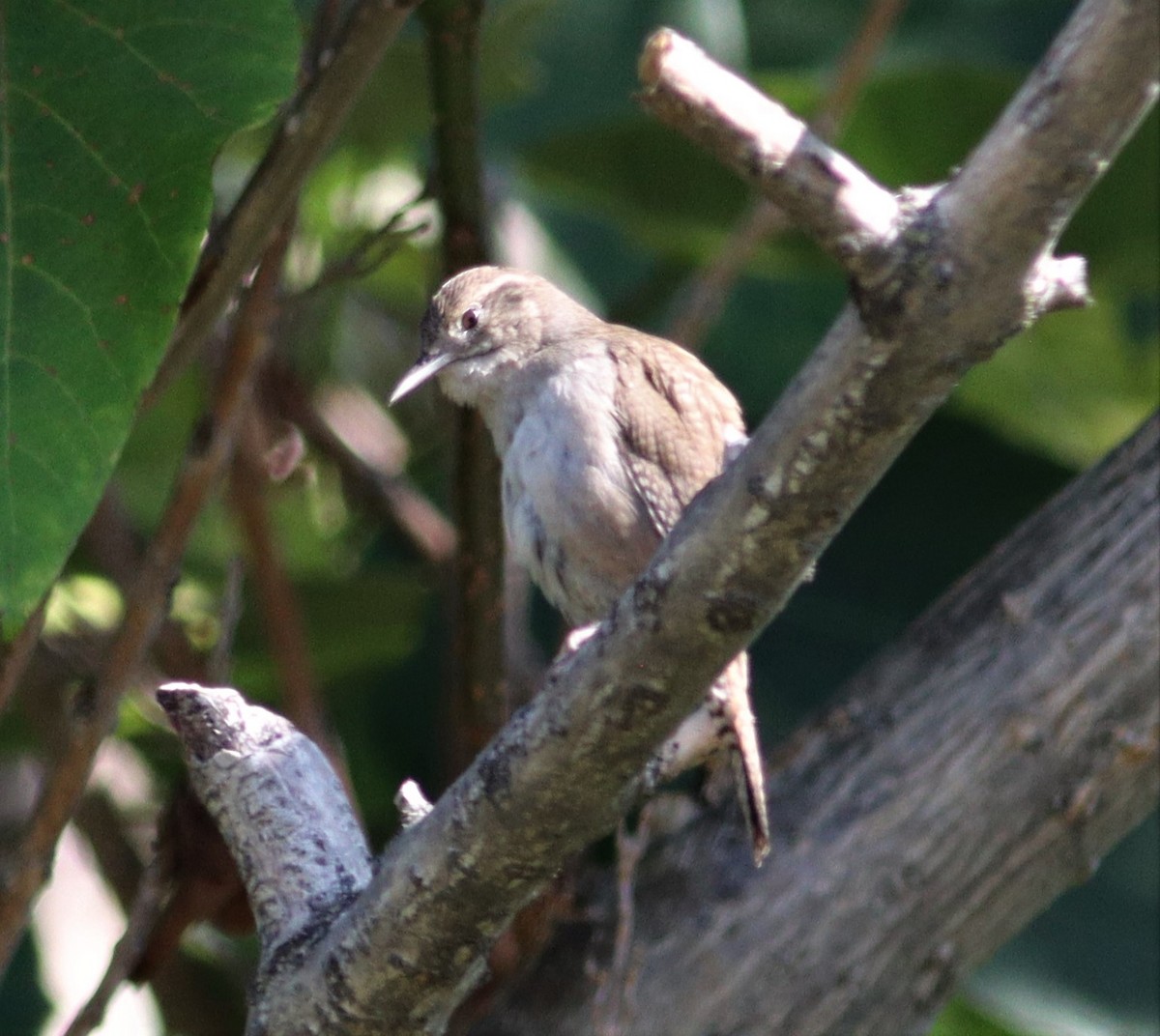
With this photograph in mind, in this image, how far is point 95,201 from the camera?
2.41 meters

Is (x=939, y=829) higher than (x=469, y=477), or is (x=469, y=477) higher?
(x=469, y=477)

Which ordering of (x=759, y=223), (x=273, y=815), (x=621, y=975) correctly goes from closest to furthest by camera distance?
(x=273, y=815) < (x=621, y=975) < (x=759, y=223)

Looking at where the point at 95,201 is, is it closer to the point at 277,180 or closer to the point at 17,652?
the point at 277,180

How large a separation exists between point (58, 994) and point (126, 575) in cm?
141

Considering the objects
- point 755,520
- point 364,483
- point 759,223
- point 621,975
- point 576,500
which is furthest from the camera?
point 364,483

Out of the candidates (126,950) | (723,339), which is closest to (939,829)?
(126,950)

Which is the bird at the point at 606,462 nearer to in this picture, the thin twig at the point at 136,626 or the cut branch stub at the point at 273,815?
the thin twig at the point at 136,626

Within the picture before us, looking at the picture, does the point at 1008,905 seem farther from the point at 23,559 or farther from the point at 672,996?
the point at 23,559

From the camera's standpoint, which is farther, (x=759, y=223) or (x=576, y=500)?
(x=759, y=223)

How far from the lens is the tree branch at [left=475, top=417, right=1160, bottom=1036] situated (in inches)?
127

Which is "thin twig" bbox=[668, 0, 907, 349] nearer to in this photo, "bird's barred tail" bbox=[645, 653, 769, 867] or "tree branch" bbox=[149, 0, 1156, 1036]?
"bird's barred tail" bbox=[645, 653, 769, 867]

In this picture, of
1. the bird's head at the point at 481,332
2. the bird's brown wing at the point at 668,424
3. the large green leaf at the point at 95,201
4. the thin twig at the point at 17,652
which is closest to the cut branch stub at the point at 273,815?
the large green leaf at the point at 95,201

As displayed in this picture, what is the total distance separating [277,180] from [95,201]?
533mm

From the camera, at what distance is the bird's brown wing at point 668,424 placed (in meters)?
3.21
